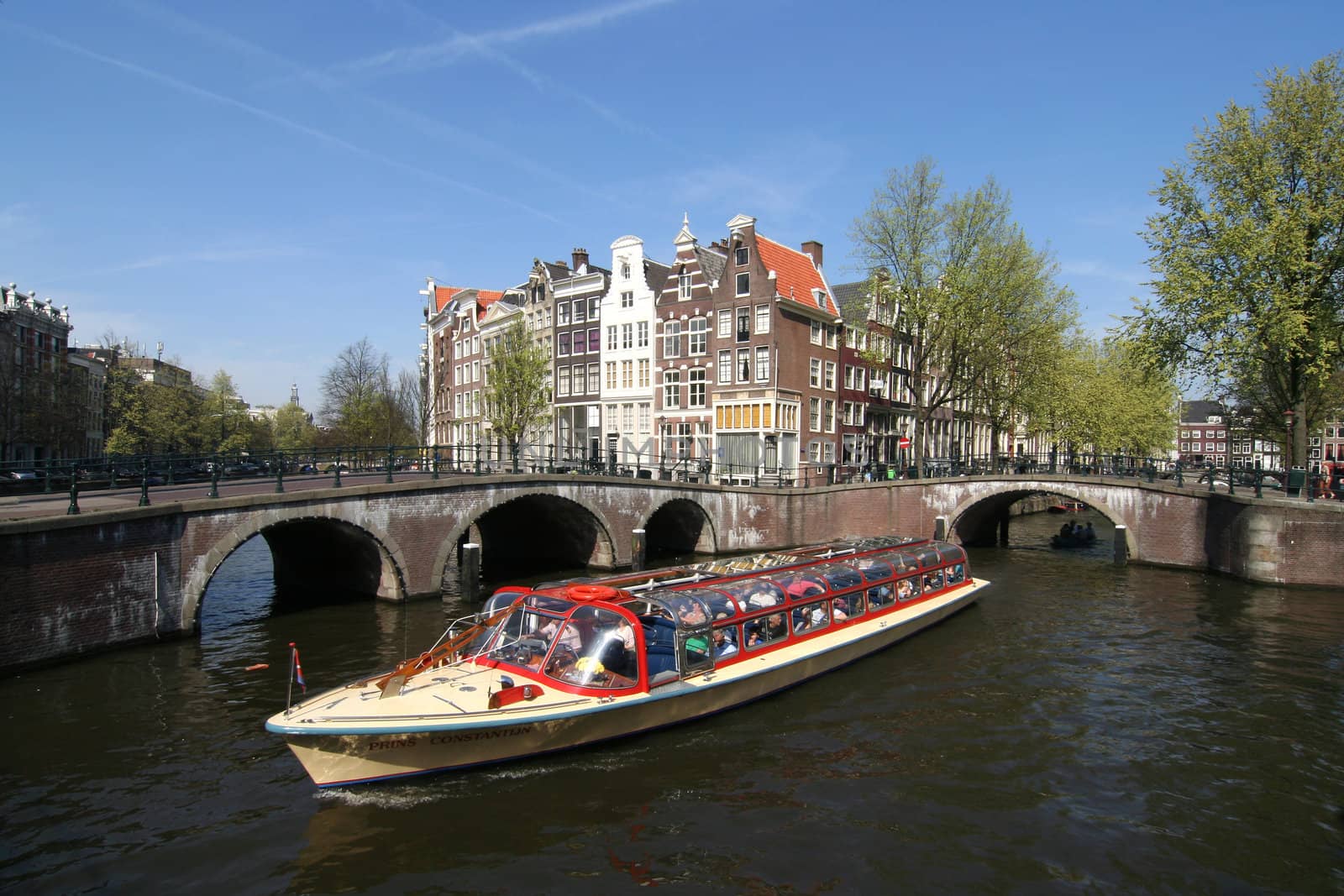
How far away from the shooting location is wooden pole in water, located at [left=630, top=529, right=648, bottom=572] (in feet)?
102

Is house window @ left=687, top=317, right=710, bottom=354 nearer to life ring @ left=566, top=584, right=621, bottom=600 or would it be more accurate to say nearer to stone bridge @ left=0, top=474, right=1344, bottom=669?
stone bridge @ left=0, top=474, right=1344, bottom=669

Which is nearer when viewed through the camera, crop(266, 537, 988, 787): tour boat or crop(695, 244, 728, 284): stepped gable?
crop(266, 537, 988, 787): tour boat

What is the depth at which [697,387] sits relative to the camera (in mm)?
46594

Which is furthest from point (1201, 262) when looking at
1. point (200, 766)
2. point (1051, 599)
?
point (200, 766)

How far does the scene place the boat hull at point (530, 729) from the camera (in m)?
11.0

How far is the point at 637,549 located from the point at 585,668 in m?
18.2

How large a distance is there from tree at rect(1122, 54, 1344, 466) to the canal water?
16328 mm

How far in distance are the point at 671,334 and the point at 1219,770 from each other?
38225 mm

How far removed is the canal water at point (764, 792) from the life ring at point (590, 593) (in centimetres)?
263

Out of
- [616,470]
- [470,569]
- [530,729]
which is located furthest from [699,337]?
[530,729]

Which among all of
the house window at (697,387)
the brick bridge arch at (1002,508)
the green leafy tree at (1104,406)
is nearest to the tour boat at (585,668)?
the brick bridge arch at (1002,508)

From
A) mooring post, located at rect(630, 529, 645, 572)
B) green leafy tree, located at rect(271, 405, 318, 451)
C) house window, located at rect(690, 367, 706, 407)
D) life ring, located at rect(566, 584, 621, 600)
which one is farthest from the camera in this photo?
green leafy tree, located at rect(271, 405, 318, 451)

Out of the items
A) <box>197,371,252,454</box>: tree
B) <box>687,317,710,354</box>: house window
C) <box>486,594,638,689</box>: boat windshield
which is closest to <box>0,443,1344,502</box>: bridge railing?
<box>687,317,710,354</box>: house window

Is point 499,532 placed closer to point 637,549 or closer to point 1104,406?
point 637,549
